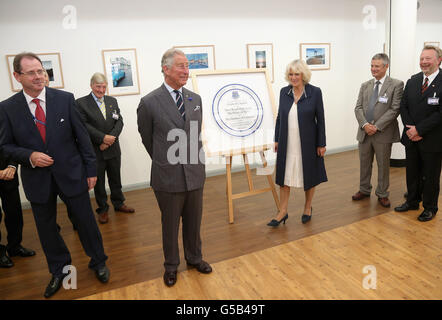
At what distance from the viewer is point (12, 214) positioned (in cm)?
321

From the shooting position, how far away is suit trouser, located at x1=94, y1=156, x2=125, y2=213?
4.07 metres

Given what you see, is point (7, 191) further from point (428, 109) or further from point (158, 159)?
point (428, 109)

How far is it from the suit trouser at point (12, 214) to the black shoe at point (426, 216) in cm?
418

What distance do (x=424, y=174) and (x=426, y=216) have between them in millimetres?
457

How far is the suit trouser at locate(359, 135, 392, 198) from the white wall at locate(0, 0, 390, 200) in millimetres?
2375

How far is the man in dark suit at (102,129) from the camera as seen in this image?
3.92 m

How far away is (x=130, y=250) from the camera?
3.35 m

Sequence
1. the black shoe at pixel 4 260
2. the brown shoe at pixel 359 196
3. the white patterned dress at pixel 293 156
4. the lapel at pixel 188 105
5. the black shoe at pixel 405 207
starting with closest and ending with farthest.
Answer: the lapel at pixel 188 105
the black shoe at pixel 4 260
the white patterned dress at pixel 293 156
the black shoe at pixel 405 207
the brown shoe at pixel 359 196

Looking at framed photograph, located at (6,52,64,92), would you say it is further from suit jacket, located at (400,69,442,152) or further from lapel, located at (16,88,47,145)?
suit jacket, located at (400,69,442,152)

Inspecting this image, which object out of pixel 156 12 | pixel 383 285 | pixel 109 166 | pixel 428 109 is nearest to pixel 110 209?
pixel 109 166

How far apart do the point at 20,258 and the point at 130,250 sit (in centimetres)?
109

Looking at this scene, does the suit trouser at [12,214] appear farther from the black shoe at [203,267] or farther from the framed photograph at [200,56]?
the framed photograph at [200,56]

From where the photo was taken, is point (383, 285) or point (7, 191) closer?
point (383, 285)

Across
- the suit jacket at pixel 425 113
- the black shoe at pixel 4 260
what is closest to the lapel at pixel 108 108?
the black shoe at pixel 4 260
